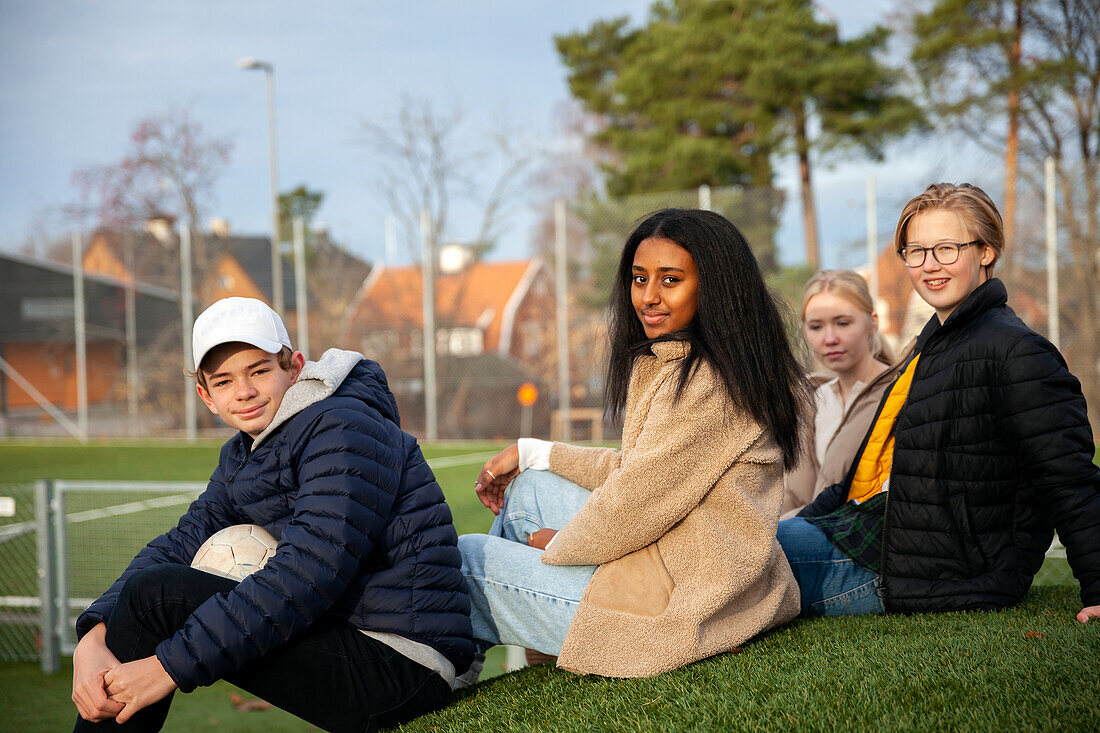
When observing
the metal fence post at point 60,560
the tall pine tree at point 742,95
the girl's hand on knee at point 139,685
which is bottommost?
the metal fence post at point 60,560

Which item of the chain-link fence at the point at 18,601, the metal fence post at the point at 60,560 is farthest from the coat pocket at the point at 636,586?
the chain-link fence at the point at 18,601

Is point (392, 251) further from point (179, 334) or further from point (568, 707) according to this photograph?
point (568, 707)

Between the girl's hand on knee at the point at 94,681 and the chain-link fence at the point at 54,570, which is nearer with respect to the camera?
the girl's hand on knee at the point at 94,681

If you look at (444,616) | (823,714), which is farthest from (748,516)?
(444,616)

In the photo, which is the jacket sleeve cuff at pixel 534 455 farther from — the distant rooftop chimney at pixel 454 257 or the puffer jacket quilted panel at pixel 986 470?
the distant rooftop chimney at pixel 454 257

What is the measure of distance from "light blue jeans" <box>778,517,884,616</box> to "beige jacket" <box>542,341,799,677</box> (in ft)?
1.51

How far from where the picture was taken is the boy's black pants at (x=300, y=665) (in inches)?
86.0

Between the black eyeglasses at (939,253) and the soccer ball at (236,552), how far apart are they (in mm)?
2055

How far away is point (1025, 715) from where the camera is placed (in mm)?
1923

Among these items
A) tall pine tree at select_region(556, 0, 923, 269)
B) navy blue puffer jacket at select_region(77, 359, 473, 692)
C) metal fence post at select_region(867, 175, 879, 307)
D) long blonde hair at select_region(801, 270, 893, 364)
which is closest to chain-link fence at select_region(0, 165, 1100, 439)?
metal fence post at select_region(867, 175, 879, 307)

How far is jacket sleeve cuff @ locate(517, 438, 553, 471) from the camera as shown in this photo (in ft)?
9.92

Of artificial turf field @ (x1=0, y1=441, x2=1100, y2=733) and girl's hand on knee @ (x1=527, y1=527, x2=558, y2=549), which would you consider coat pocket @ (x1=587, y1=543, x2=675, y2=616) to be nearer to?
artificial turf field @ (x1=0, y1=441, x2=1100, y2=733)

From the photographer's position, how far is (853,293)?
3791 millimetres

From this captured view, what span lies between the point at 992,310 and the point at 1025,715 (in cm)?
120
